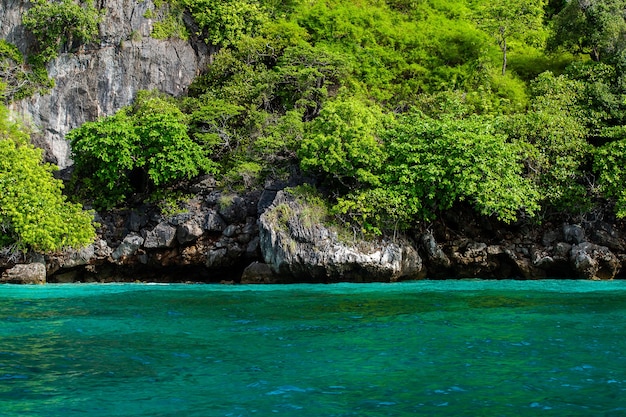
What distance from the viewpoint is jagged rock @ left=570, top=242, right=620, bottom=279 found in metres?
24.4

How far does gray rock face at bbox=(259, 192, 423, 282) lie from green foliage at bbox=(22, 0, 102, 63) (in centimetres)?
1772

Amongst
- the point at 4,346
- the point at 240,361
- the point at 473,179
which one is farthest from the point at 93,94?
the point at 240,361

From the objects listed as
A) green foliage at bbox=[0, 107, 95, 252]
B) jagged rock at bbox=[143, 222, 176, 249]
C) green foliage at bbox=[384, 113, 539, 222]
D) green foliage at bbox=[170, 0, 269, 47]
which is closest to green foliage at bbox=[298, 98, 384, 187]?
green foliage at bbox=[384, 113, 539, 222]

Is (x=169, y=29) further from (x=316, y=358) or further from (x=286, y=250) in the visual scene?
(x=316, y=358)

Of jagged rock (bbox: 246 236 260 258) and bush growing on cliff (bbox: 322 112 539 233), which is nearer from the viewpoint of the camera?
bush growing on cliff (bbox: 322 112 539 233)

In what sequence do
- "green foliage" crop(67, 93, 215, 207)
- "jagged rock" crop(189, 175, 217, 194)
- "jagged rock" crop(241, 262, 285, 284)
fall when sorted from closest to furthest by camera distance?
1. "jagged rock" crop(241, 262, 285, 284)
2. "green foliage" crop(67, 93, 215, 207)
3. "jagged rock" crop(189, 175, 217, 194)

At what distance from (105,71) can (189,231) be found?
1299cm

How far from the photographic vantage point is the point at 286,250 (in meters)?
24.2

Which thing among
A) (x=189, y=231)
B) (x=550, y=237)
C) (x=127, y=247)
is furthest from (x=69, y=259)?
(x=550, y=237)

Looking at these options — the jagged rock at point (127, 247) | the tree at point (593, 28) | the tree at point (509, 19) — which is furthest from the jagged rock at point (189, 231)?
the tree at point (593, 28)

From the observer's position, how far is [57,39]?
115 feet

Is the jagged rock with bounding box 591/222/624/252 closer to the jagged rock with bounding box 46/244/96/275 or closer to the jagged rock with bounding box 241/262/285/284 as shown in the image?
the jagged rock with bounding box 241/262/285/284

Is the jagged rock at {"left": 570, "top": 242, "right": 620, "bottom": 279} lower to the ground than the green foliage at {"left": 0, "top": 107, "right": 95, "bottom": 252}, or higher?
lower

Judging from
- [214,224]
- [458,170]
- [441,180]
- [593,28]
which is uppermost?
[593,28]
